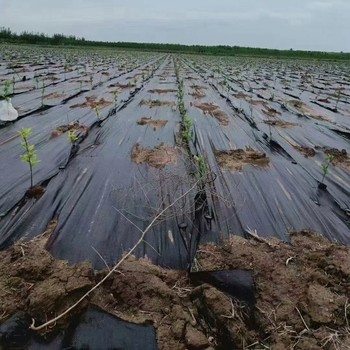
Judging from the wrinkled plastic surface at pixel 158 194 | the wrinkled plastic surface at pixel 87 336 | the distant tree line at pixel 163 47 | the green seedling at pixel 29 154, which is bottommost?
the wrinkled plastic surface at pixel 87 336

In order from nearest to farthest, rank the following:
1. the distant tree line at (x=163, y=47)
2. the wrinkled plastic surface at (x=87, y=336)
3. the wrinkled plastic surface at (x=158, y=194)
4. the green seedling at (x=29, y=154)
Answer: the wrinkled plastic surface at (x=87, y=336) → the wrinkled plastic surface at (x=158, y=194) → the green seedling at (x=29, y=154) → the distant tree line at (x=163, y=47)

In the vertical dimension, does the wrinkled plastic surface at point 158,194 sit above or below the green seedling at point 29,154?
below

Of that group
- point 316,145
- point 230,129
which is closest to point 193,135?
point 230,129

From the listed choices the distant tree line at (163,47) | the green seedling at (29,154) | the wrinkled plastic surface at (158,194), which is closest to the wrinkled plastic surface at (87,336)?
the wrinkled plastic surface at (158,194)

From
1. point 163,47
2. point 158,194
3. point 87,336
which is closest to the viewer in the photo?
point 87,336

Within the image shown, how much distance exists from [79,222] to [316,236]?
1929 mm

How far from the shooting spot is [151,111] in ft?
22.3

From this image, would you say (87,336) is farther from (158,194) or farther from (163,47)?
(163,47)

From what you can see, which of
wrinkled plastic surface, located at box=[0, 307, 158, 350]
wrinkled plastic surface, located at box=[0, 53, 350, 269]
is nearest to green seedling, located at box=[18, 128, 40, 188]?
wrinkled plastic surface, located at box=[0, 53, 350, 269]

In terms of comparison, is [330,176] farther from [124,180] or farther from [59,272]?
[59,272]

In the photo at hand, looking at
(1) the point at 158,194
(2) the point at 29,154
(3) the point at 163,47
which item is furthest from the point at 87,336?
(3) the point at 163,47

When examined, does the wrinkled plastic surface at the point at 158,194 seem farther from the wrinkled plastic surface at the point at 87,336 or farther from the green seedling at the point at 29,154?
the wrinkled plastic surface at the point at 87,336

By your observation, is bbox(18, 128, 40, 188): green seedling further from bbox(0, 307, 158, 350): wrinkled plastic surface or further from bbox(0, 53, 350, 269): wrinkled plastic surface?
bbox(0, 307, 158, 350): wrinkled plastic surface

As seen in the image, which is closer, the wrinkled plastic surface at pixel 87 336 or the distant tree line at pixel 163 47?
the wrinkled plastic surface at pixel 87 336
